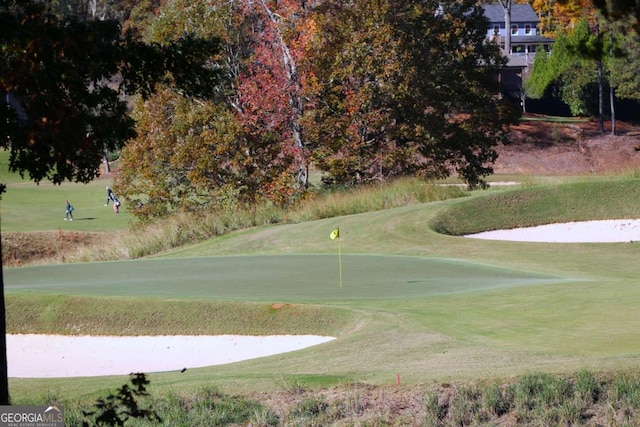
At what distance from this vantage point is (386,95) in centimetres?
3388

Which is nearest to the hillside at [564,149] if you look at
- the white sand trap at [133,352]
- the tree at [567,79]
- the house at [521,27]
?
the tree at [567,79]

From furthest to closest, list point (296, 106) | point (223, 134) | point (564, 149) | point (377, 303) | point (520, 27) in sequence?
1. point (520, 27)
2. point (564, 149)
3. point (296, 106)
4. point (223, 134)
5. point (377, 303)

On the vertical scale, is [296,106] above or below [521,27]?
below

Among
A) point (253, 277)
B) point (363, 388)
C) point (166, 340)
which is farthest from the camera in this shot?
point (253, 277)

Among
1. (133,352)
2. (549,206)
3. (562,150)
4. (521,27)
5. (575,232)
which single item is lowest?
(133,352)

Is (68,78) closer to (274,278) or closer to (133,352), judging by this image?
(133,352)

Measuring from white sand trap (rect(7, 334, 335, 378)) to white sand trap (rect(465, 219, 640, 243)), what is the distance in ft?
33.4

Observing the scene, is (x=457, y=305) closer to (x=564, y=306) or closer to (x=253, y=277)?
(x=564, y=306)

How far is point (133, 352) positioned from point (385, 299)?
10.7ft

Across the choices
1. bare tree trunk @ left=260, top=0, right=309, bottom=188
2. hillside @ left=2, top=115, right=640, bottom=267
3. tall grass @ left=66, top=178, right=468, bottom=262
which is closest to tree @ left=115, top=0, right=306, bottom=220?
bare tree trunk @ left=260, top=0, right=309, bottom=188

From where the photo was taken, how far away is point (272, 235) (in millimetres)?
23172

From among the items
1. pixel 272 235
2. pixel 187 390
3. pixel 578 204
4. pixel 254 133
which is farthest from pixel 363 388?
pixel 254 133

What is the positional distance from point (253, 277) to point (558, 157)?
4924 cm

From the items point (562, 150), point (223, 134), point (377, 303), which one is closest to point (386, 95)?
point (223, 134)
